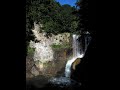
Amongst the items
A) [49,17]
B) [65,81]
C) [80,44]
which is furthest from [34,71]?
[49,17]

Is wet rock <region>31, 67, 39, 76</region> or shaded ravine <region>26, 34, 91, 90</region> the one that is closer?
shaded ravine <region>26, 34, 91, 90</region>

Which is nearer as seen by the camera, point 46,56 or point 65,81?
point 65,81

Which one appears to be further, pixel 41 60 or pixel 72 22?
pixel 72 22

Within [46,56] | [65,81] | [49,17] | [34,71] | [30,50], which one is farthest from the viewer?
[49,17]

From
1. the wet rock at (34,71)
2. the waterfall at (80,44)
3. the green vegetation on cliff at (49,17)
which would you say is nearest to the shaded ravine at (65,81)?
the waterfall at (80,44)

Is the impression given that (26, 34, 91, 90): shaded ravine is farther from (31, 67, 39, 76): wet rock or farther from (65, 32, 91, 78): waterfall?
(31, 67, 39, 76): wet rock

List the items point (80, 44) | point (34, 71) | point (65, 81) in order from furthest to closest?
point (80, 44)
point (34, 71)
point (65, 81)

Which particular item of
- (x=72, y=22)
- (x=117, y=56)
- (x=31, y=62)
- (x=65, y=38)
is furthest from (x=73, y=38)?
(x=117, y=56)

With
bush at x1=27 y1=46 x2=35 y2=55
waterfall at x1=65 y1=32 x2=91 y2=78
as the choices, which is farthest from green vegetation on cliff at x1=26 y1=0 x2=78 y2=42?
waterfall at x1=65 y1=32 x2=91 y2=78

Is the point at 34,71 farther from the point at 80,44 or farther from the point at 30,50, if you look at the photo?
the point at 80,44

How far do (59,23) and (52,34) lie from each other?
2.72m

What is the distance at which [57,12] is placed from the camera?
122 feet

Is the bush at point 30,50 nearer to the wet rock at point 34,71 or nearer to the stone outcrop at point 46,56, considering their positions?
the stone outcrop at point 46,56

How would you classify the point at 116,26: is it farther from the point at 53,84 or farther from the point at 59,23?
the point at 59,23
